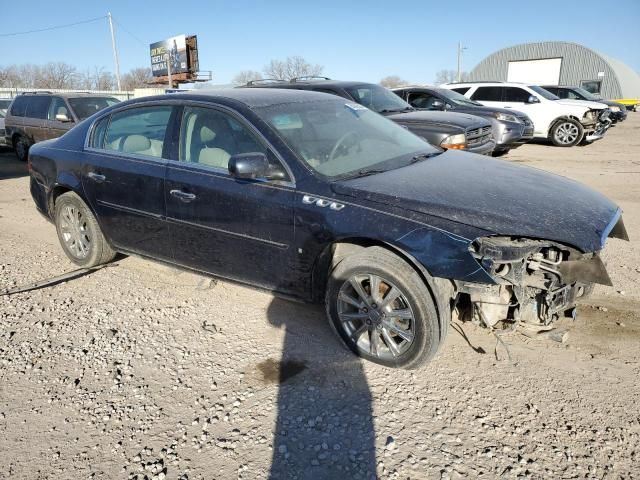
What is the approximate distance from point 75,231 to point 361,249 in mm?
3194

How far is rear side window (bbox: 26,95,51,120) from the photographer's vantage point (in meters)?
11.4

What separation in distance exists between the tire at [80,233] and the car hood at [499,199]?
2.70 metres

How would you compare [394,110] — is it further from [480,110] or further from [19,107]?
[19,107]

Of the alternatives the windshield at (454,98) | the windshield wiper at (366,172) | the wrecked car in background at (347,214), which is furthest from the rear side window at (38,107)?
the windshield wiper at (366,172)

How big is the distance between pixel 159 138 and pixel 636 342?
381 centimetres

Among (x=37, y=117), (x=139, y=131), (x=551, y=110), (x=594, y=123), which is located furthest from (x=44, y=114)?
(x=594, y=123)

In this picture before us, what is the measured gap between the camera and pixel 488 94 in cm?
1407

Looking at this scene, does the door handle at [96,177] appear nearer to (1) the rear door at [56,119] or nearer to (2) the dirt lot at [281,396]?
(2) the dirt lot at [281,396]

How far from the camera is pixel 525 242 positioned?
2721mm

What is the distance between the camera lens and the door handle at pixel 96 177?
14.0 feet

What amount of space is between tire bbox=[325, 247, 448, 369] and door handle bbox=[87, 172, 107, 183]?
2384 mm

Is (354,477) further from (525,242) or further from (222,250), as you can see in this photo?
(222,250)

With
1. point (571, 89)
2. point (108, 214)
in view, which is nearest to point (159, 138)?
point (108, 214)

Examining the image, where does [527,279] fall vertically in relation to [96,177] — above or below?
below
